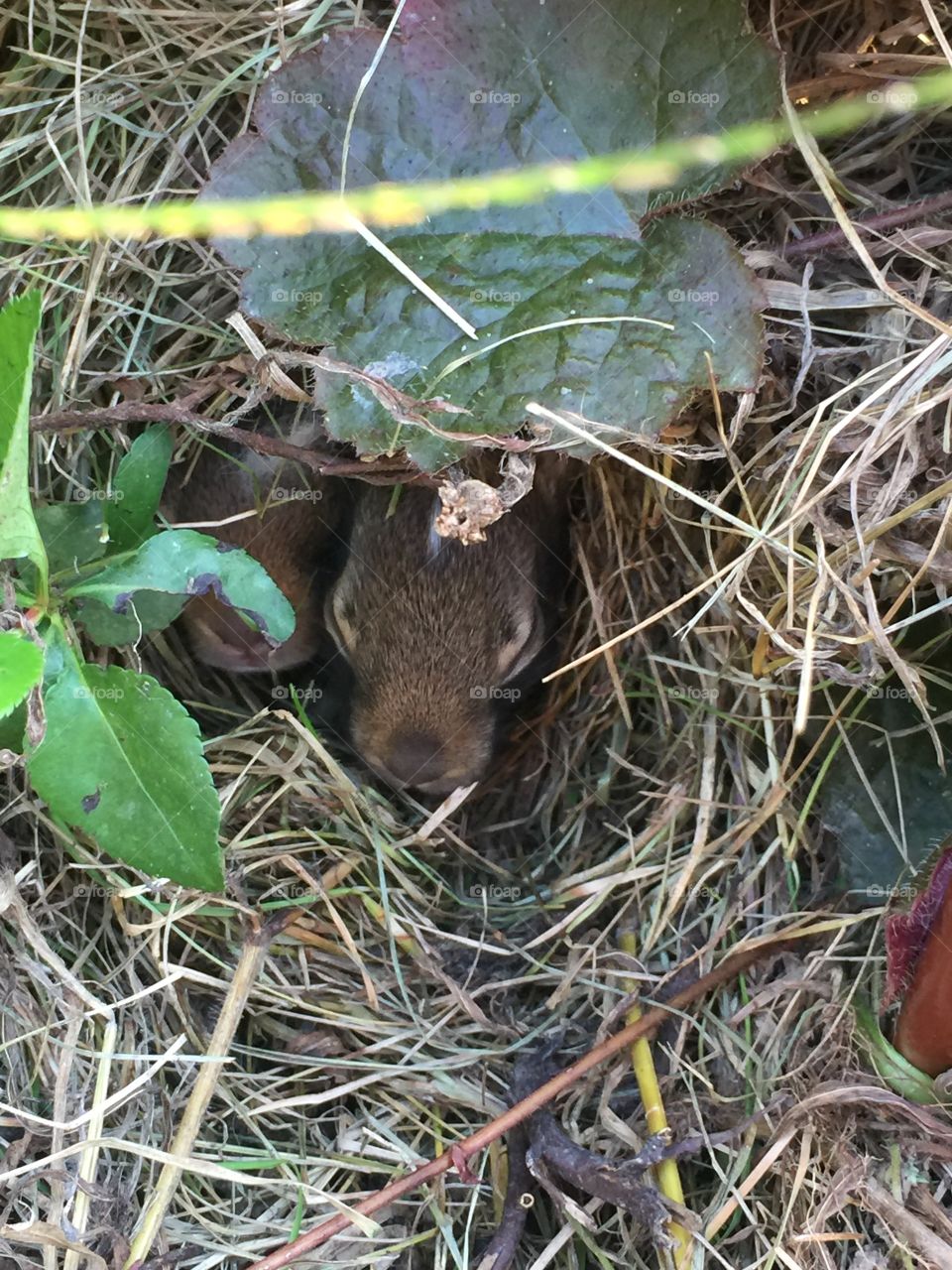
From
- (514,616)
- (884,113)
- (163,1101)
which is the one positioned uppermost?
(884,113)

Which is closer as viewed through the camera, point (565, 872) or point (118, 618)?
point (118, 618)

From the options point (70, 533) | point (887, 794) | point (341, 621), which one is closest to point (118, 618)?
point (70, 533)

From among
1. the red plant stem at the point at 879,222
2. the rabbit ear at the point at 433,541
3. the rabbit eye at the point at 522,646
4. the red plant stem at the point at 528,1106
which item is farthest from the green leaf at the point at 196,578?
the red plant stem at the point at 879,222

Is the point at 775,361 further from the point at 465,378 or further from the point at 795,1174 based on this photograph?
the point at 795,1174

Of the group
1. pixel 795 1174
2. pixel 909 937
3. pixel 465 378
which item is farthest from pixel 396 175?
pixel 795 1174

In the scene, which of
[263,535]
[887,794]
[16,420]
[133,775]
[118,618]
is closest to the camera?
[16,420]

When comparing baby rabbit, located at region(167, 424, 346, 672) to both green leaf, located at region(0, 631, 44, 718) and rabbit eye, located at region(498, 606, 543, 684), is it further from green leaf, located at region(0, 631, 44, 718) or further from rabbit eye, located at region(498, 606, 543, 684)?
green leaf, located at region(0, 631, 44, 718)

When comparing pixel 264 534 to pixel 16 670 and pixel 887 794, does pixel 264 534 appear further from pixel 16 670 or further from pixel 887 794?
pixel 887 794
